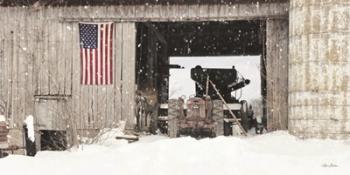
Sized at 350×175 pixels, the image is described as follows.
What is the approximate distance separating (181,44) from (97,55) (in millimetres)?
10652

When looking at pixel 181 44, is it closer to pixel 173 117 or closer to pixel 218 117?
pixel 173 117

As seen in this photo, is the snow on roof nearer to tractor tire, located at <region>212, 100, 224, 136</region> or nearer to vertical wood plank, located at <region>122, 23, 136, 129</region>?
vertical wood plank, located at <region>122, 23, 136, 129</region>

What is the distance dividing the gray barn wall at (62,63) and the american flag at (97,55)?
0.62 feet

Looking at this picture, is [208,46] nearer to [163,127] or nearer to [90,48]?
[163,127]

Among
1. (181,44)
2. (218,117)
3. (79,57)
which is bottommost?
(218,117)

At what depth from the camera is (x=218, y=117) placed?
19.5m

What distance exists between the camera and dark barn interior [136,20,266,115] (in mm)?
22516

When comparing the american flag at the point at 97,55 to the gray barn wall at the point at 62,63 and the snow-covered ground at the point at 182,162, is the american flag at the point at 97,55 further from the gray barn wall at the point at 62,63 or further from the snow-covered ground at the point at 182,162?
the snow-covered ground at the point at 182,162

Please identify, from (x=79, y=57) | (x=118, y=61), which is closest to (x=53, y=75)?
(x=79, y=57)

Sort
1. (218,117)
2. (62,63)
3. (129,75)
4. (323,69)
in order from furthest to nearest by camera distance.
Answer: (218,117), (62,63), (129,75), (323,69)

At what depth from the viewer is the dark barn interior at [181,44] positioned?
2252 centimetres

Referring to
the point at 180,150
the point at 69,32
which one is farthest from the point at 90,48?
the point at 180,150

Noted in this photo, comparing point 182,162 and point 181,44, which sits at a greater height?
point 181,44

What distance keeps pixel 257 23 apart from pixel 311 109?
31.5ft
